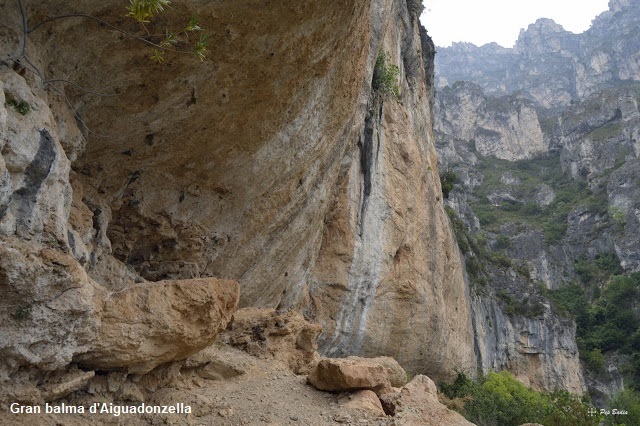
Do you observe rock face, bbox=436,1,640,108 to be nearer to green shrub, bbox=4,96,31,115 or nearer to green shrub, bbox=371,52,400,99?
green shrub, bbox=371,52,400,99

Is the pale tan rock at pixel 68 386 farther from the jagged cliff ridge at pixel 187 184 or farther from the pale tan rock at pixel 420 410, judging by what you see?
the pale tan rock at pixel 420 410

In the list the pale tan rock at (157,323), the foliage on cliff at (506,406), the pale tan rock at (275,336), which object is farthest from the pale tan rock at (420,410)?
the foliage on cliff at (506,406)

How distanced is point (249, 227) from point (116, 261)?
261cm

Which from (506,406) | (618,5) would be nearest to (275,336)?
(506,406)

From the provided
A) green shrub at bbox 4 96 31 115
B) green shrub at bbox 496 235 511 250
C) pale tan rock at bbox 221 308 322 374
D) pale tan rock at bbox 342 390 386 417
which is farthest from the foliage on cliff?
green shrub at bbox 496 235 511 250

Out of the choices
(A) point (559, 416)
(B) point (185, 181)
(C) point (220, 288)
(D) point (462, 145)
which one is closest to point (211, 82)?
(B) point (185, 181)

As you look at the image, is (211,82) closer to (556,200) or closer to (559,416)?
(559,416)

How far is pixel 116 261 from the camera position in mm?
7129

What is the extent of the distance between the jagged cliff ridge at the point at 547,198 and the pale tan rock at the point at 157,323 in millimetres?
24517

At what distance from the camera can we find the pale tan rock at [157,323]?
4848mm

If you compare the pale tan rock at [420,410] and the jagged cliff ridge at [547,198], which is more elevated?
the jagged cliff ridge at [547,198]

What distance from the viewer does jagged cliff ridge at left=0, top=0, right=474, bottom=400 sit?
14.1 feet

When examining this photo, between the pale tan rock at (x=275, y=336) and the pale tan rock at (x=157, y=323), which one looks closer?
the pale tan rock at (x=157, y=323)

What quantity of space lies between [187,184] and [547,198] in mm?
67925
